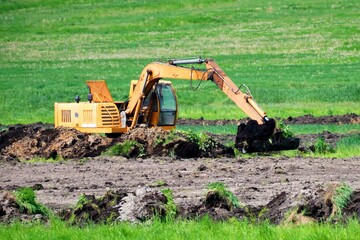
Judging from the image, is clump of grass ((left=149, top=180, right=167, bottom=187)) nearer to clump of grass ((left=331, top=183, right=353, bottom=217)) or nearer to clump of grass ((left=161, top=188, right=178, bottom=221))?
clump of grass ((left=161, top=188, right=178, bottom=221))

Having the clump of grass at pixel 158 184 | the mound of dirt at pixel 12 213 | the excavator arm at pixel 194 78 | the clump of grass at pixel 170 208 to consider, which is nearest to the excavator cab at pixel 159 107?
the excavator arm at pixel 194 78

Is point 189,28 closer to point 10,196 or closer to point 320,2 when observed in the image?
point 320,2

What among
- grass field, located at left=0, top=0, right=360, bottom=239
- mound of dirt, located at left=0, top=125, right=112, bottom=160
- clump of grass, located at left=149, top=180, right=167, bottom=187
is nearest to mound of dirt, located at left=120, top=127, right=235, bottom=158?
mound of dirt, located at left=0, top=125, right=112, bottom=160

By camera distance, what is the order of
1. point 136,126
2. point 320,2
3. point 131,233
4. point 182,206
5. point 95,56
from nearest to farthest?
point 131,233 → point 182,206 → point 136,126 → point 95,56 → point 320,2

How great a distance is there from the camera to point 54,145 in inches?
888

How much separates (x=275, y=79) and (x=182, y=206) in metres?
32.5

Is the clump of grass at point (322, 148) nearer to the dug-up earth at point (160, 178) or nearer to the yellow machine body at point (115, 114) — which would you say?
the dug-up earth at point (160, 178)

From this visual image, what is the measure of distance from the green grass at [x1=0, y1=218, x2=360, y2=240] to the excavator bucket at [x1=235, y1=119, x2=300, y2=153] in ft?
31.0

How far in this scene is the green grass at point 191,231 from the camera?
411 inches

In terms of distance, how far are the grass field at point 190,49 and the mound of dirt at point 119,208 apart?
2045 centimetres

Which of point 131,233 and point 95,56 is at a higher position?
point 131,233

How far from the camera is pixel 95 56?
59031 mm

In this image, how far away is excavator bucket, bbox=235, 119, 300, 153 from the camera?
2123 centimetres

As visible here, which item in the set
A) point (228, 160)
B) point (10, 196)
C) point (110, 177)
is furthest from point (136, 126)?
point (10, 196)
